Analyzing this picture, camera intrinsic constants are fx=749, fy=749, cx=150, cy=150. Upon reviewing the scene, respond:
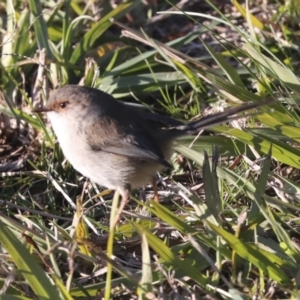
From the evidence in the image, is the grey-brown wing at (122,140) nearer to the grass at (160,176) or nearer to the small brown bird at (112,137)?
the small brown bird at (112,137)

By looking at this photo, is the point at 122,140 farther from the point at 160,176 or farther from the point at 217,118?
the point at 217,118

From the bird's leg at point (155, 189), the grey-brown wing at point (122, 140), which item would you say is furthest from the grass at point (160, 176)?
the grey-brown wing at point (122, 140)

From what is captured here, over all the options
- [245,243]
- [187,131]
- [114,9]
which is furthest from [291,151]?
[114,9]

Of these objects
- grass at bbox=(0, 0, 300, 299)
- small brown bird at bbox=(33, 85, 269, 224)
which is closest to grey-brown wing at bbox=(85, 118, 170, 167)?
small brown bird at bbox=(33, 85, 269, 224)

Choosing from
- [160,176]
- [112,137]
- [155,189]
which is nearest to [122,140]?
[112,137]

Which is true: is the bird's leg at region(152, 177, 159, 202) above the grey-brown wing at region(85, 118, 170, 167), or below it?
below

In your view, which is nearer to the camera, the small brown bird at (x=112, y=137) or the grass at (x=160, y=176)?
the grass at (x=160, y=176)

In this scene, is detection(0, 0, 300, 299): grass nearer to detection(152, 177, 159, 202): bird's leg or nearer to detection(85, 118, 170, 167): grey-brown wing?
detection(152, 177, 159, 202): bird's leg

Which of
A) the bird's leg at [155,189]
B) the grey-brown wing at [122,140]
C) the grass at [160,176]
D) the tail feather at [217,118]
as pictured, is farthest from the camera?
the bird's leg at [155,189]

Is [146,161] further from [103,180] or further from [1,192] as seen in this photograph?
[1,192]
